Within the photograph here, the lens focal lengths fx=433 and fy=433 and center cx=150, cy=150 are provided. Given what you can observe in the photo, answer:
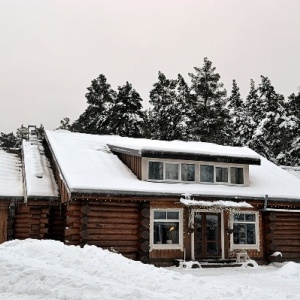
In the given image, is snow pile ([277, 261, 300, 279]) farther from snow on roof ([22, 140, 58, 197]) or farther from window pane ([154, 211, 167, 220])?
snow on roof ([22, 140, 58, 197])

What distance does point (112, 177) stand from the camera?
17.8 meters

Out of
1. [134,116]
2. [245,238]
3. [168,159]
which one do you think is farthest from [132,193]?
[134,116]

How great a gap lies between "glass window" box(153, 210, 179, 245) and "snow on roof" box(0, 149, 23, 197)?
5760 mm

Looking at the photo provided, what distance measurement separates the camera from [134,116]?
39.6 m

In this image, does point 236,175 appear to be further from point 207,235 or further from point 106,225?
point 106,225

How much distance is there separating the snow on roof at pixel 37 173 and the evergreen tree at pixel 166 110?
784 inches

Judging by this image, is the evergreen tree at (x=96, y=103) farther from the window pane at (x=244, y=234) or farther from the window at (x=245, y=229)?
the window pane at (x=244, y=234)

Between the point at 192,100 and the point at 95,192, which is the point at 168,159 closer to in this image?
the point at 95,192

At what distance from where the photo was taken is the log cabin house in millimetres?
16839

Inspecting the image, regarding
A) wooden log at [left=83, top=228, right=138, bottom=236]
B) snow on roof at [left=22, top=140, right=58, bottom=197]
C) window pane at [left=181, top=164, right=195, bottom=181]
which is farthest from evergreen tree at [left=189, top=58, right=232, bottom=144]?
wooden log at [left=83, top=228, right=138, bottom=236]

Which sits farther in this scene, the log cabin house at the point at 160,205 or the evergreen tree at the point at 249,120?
the evergreen tree at the point at 249,120

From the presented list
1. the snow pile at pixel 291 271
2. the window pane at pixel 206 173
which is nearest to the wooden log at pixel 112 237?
the window pane at pixel 206 173

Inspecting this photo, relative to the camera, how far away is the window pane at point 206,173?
19.7m

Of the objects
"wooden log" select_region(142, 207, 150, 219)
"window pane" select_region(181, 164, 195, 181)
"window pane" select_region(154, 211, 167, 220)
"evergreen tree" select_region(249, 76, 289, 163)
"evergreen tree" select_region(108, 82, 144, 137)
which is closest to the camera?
"wooden log" select_region(142, 207, 150, 219)
